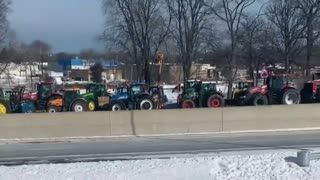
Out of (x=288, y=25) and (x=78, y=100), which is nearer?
(x=78, y=100)

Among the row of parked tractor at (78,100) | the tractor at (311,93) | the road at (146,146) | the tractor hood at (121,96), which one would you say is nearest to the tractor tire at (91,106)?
the row of parked tractor at (78,100)

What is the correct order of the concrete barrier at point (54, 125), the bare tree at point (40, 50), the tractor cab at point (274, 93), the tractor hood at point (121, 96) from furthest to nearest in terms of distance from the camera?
1. the bare tree at point (40, 50)
2. the tractor hood at point (121, 96)
3. the tractor cab at point (274, 93)
4. the concrete barrier at point (54, 125)

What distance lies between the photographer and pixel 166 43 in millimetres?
78062

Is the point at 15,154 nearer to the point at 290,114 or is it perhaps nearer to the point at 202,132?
the point at 202,132

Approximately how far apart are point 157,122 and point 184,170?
46.4ft

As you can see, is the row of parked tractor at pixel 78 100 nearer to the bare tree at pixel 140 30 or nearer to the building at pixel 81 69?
the bare tree at pixel 140 30

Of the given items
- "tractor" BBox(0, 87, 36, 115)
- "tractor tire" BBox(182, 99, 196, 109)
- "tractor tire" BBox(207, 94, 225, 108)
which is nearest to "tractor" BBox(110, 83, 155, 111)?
"tractor tire" BBox(182, 99, 196, 109)

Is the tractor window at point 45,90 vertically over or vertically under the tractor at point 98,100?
over

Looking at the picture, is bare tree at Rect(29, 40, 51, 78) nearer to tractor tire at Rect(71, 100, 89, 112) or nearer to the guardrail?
tractor tire at Rect(71, 100, 89, 112)

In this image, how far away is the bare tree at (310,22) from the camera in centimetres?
7244

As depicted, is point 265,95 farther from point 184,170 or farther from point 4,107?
point 184,170

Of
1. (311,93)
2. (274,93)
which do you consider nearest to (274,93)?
(274,93)

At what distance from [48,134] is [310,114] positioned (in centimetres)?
1170

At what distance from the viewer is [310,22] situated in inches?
2847
